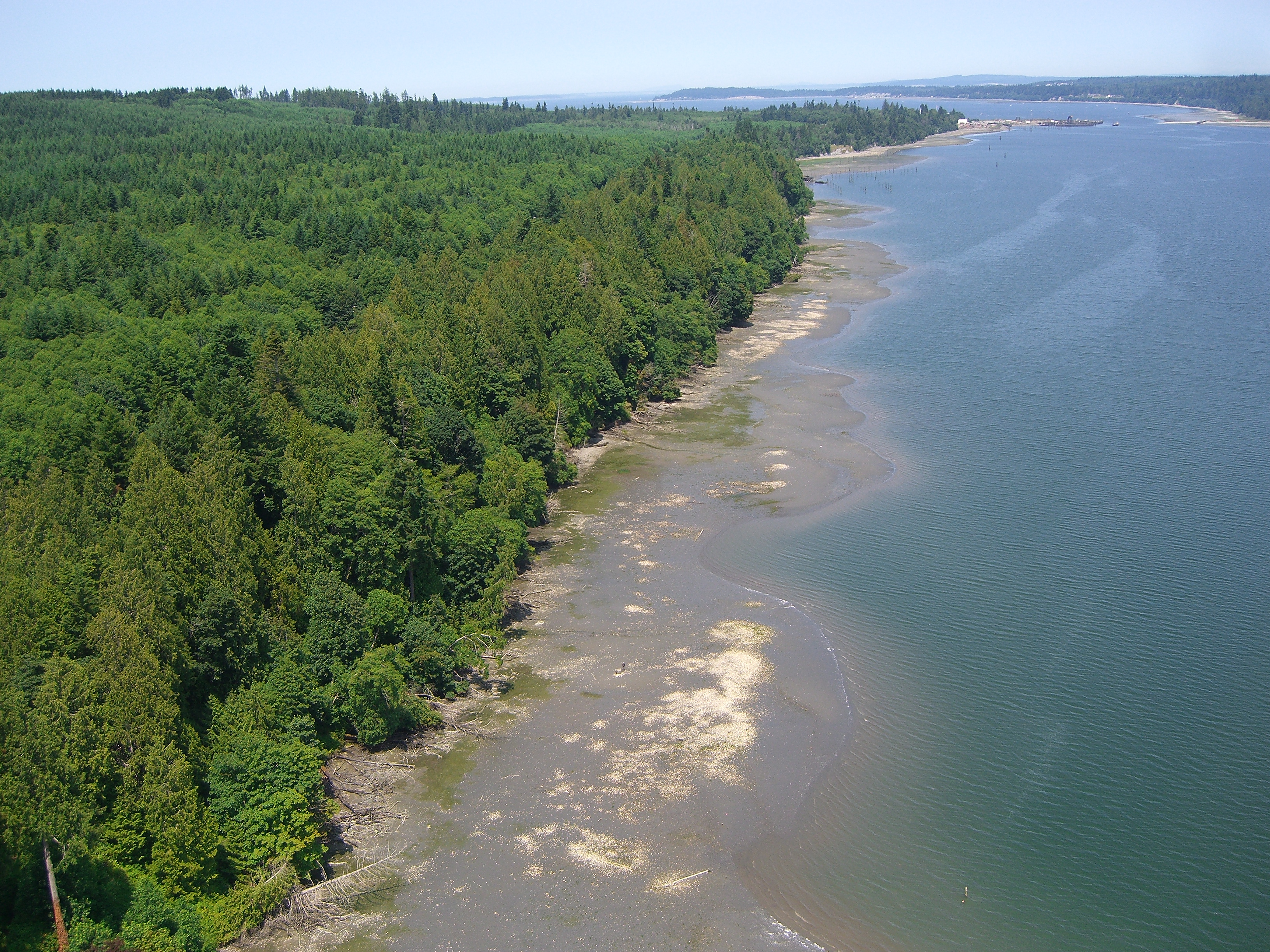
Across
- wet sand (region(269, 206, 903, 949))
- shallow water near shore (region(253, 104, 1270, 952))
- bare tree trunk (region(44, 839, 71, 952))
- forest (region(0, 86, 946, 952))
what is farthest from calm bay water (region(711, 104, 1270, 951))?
bare tree trunk (region(44, 839, 71, 952))

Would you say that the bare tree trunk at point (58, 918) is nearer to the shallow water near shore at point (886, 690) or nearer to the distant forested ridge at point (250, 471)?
the distant forested ridge at point (250, 471)

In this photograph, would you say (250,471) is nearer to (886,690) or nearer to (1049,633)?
(886,690)

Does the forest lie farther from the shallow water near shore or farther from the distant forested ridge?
the shallow water near shore

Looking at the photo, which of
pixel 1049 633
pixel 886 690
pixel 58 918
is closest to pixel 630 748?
pixel 886 690

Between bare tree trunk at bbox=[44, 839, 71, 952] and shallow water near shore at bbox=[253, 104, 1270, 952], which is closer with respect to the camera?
bare tree trunk at bbox=[44, 839, 71, 952]

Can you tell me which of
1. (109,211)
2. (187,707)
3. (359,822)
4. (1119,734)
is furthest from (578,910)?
(109,211)

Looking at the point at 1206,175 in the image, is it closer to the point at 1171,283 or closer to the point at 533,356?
the point at 1171,283
